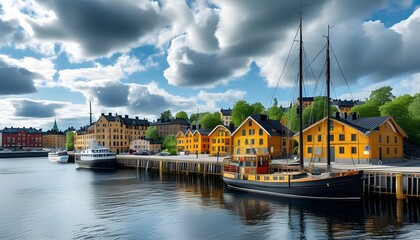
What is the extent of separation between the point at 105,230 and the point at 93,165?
61.2 metres

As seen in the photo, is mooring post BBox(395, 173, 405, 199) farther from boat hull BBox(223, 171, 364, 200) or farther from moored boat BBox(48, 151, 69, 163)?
moored boat BBox(48, 151, 69, 163)

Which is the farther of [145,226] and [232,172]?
[232,172]

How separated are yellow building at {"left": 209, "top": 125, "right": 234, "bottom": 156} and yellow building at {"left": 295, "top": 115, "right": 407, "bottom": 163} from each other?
29627mm

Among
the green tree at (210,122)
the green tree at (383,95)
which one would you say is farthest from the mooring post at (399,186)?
the green tree at (210,122)

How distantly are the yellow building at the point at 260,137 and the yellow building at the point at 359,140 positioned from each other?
10.3 metres

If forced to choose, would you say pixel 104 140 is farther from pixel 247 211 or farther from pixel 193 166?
pixel 247 211

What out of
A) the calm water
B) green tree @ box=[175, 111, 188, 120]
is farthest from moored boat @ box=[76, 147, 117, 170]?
green tree @ box=[175, 111, 188, 120]

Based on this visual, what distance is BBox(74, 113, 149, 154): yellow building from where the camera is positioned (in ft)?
439

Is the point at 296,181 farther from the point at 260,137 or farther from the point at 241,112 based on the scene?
the point at 241,112

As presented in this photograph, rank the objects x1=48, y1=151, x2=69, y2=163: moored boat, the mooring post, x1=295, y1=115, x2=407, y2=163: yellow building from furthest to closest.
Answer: x1=48, y1=151, x2=69, y2=163: moored boat < x1=295, y1=115, x2=407, y2=163: yellow building < the mooring post

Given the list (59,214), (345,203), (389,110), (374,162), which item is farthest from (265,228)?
(389,110)

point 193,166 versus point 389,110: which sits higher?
point 389,110

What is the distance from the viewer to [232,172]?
4272cm

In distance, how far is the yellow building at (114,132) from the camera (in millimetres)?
133875
